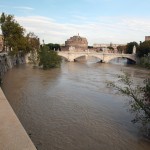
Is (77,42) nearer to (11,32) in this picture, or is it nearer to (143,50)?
(143,50)

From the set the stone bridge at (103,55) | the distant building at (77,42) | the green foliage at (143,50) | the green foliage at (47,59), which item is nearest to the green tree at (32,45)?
the green foliage at (47,59)

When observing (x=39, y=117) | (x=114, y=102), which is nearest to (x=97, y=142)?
(x=39, y=117)

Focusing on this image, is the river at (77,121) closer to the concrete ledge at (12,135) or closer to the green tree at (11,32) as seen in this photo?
the concrete ledge at (12,135)

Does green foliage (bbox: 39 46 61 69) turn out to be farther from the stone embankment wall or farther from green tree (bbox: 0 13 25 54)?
the stone embankment wall

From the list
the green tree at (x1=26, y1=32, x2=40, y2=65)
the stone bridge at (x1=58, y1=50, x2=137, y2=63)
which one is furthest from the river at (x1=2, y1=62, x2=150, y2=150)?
the stone bridge at (x1=58, y1=50, x2=137, y2=63)

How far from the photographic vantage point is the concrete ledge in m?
3.42

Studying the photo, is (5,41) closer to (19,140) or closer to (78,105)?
(78,105)

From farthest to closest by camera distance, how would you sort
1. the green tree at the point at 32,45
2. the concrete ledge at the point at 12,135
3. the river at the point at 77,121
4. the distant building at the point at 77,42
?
the distant building at the point at 77,42 → the green tree at the point at 32,45 → the river at the point at 77,121 → the concrete ledge at the point at 12,135

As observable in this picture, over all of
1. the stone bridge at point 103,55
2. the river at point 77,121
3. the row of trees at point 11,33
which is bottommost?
the river at point 77,121

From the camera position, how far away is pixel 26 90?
16812mm

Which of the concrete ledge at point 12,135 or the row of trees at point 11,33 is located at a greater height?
the row of trees at point 11,33

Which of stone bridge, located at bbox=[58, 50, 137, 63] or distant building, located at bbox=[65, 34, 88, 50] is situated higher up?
distant building, located at bbox=[65, 34, 88, 50]

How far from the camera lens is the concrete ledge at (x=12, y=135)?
342cm

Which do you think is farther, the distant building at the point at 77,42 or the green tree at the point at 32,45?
the distant building at the point at 77,42
